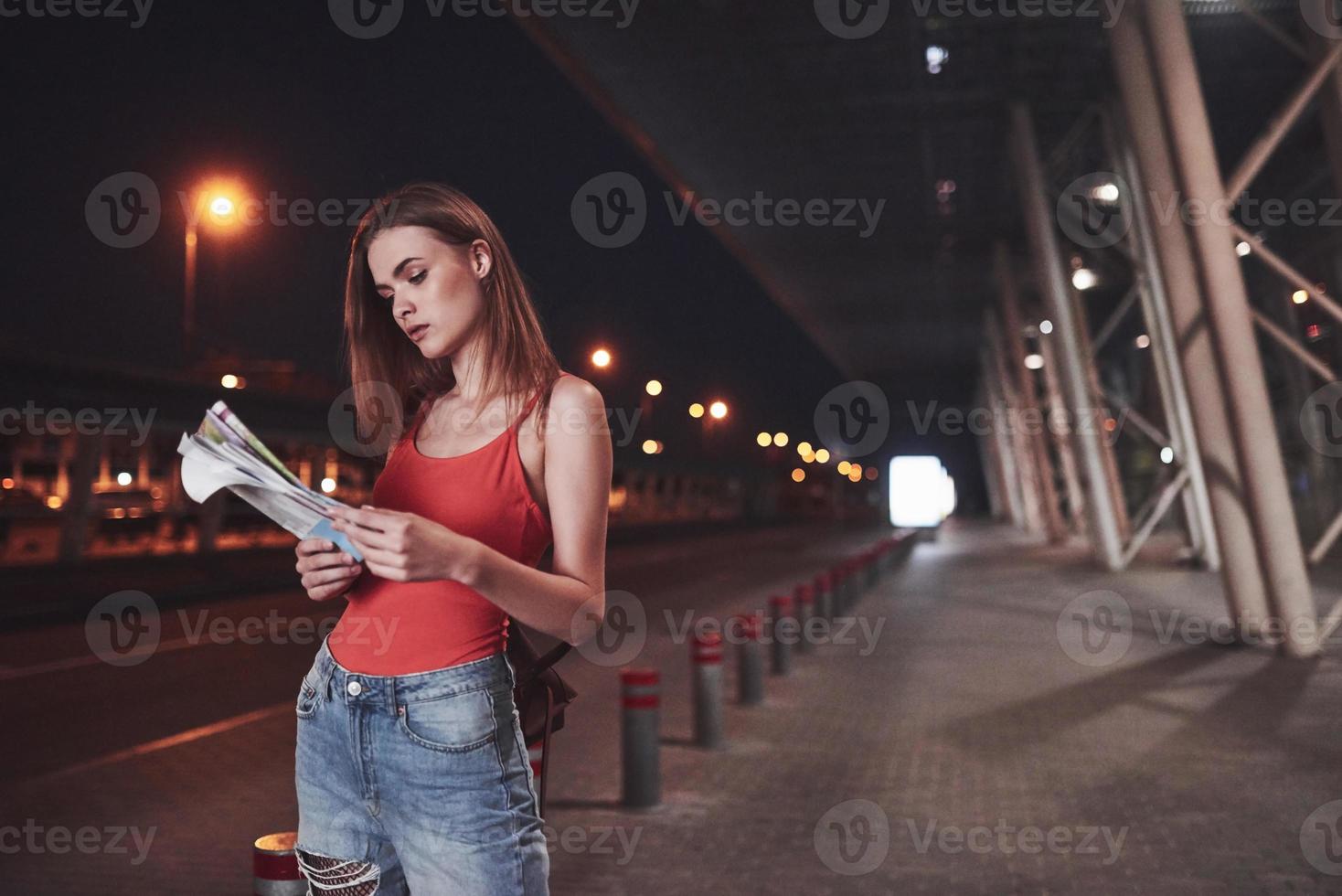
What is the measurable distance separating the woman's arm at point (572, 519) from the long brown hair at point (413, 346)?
90mm

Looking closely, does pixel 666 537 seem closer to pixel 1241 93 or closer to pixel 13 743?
pixel 1241 93

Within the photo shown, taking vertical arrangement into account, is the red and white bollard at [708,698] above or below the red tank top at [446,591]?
below

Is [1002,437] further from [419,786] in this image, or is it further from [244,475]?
[244,475]

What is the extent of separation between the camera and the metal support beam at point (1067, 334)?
2308 centimetres

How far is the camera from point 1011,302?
34156 mm

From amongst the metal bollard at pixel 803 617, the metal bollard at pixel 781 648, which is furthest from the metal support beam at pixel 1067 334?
the metal bollard at pixel 781 648

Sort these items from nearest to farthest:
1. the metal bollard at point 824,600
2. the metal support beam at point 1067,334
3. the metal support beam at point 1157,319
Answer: the metal bollard at point 824,600 < the metal support beam at point 1157,319 < the metal support beam at point 1067,334

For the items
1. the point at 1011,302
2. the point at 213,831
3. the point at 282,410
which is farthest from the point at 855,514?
the point at 213,831

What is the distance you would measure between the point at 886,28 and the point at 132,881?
1625 centimetres

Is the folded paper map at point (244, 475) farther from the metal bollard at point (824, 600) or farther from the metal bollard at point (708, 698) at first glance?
the metal bollard at point (824, 600)

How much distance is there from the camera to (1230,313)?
11312 millimetres

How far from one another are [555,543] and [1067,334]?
23.3 m

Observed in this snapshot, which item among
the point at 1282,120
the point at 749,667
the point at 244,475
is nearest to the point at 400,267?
the point at 244,475

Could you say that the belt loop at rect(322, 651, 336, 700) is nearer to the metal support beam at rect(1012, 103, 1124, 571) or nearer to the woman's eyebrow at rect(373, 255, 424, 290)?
the woman's eyebrow at rect(373, 255, 424, 290)
